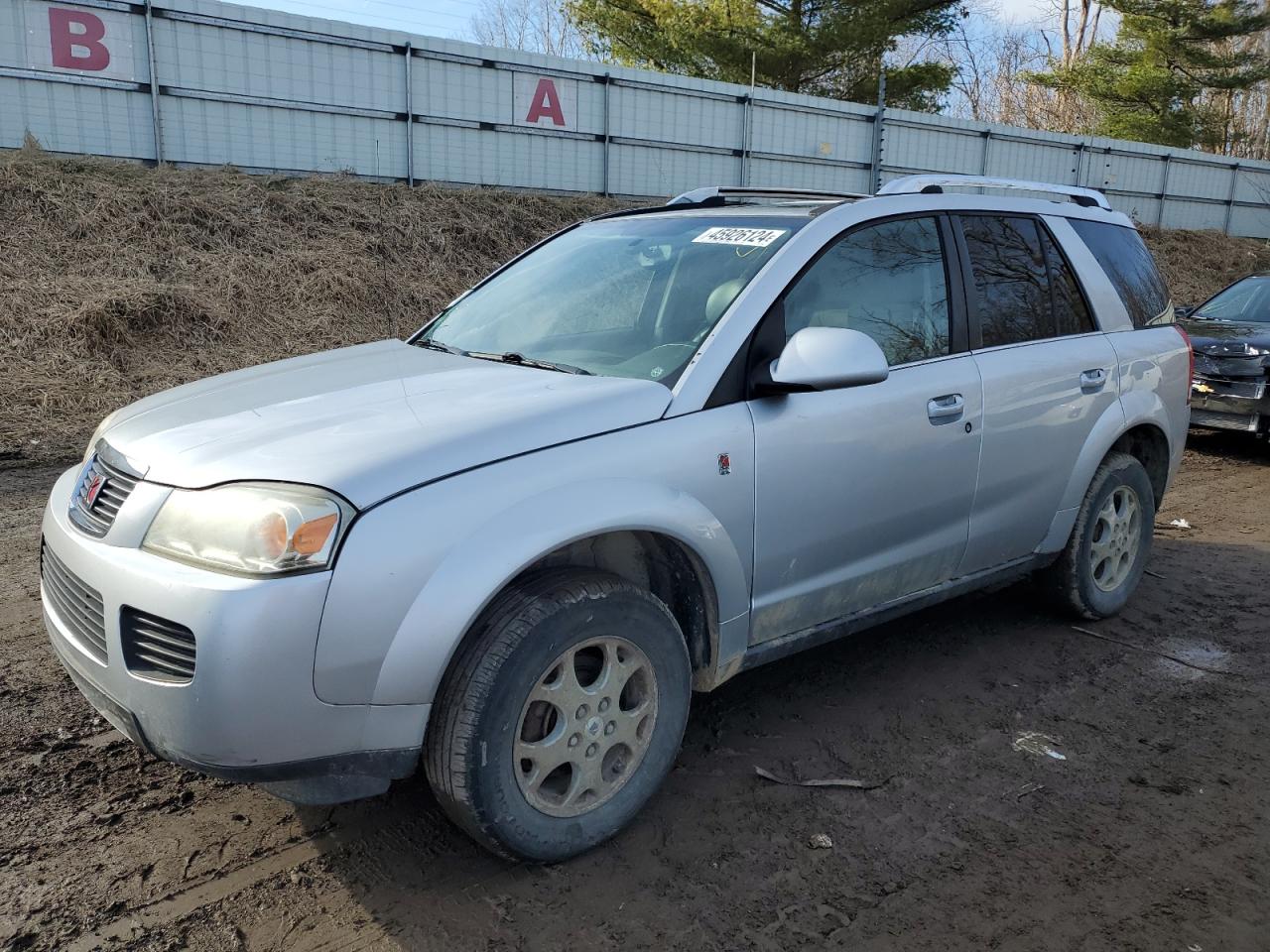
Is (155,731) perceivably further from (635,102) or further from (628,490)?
(635,102)

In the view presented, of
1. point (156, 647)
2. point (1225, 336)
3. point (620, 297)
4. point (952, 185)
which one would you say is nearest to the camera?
point (156, 647)

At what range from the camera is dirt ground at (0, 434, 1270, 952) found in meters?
2.63

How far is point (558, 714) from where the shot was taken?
2816 millimetres

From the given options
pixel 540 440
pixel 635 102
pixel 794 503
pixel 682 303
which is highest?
pixel 635 102

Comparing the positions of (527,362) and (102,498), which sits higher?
(527,362)

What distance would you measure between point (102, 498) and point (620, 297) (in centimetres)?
182

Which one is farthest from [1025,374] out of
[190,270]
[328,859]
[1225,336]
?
[190,270]

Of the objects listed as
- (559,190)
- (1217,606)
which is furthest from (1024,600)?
(559,190)

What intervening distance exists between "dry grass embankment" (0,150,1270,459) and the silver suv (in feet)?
17.4

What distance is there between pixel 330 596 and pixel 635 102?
15.7 meters

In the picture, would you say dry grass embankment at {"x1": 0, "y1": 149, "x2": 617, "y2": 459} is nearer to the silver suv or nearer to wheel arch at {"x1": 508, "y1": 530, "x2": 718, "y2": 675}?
the silver suv

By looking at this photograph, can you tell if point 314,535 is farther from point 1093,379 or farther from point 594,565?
point 1093,379

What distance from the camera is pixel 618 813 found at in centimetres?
296

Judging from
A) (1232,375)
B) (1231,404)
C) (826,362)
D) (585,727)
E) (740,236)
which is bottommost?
(1231,404)
